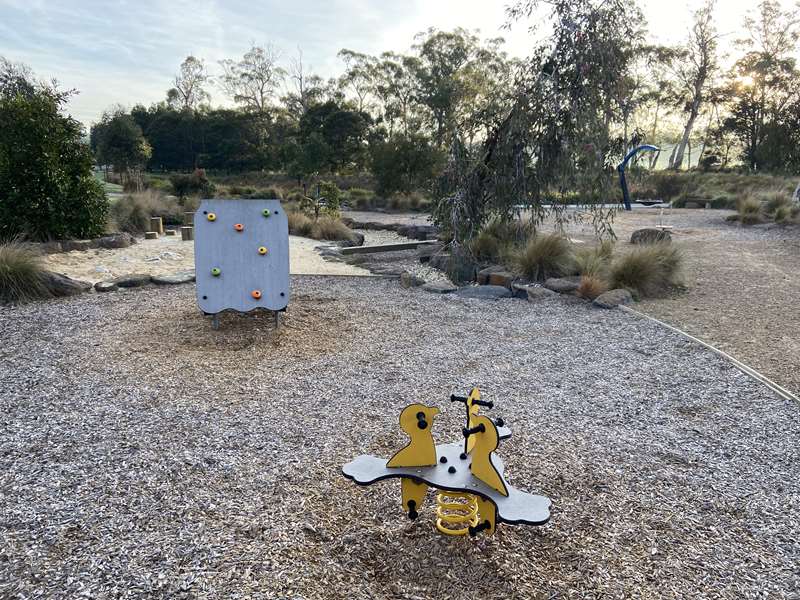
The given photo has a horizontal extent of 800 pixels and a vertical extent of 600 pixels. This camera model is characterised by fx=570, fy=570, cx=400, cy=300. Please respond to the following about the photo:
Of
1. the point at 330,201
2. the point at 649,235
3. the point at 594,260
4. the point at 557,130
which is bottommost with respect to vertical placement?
the point at 594,260

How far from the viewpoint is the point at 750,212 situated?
1239 cm

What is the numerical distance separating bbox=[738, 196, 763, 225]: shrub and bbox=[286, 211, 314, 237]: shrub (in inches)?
362

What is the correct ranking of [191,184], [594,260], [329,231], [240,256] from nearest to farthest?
1. [240,256]
2. [594,260]
3. [329,231]
4. [191,184]

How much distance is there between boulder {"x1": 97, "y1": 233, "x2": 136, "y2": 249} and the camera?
823cm

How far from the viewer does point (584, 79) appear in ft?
20.2

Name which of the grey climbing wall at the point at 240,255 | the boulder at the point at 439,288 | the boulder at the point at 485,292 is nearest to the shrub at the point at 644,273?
the boulder at the point at 485,292

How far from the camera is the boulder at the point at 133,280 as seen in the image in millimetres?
6117

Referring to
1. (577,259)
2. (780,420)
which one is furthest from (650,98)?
(780,420)

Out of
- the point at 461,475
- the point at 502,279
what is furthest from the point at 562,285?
the point at 461,475

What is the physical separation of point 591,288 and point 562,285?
1.16 feet

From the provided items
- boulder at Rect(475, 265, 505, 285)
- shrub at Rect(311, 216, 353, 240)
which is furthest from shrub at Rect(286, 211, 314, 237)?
boulder at Rect(475, 265, 505, 285)

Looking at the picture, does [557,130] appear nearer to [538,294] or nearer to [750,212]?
[538,294]

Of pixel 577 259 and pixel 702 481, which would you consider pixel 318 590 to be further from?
pixel 577 259

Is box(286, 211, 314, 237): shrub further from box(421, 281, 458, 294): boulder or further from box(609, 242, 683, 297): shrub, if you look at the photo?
box(609, 242, 683, 297): shrub
